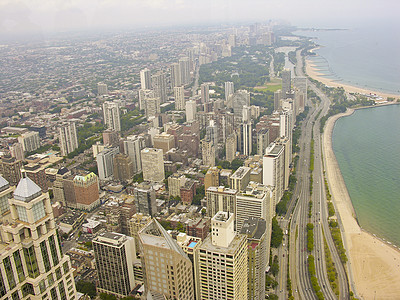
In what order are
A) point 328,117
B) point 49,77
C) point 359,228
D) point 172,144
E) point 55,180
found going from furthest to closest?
1. point 49,77
2. point 328,117
3. point 172,144
4. point 55,180
5. point 359,228

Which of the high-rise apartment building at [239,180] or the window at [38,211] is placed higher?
the window at [38,211]

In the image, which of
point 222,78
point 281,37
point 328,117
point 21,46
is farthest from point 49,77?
point 281,37

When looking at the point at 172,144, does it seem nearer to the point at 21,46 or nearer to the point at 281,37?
the point at 21,46

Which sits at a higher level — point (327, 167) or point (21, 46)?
point (21, 46)

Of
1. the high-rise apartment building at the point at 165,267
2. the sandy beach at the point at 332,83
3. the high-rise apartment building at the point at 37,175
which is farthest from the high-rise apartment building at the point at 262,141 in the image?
the sandy beach at the point at 332,83

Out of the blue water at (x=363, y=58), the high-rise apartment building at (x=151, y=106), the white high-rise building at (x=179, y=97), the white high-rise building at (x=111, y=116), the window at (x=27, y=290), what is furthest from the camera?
the blue water at (x=363, y=58)

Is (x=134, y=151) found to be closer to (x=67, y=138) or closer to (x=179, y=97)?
(x=67, y=138)

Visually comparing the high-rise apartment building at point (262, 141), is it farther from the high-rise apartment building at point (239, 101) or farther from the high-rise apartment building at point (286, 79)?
the high-rise apartment building at point (286, 79)
